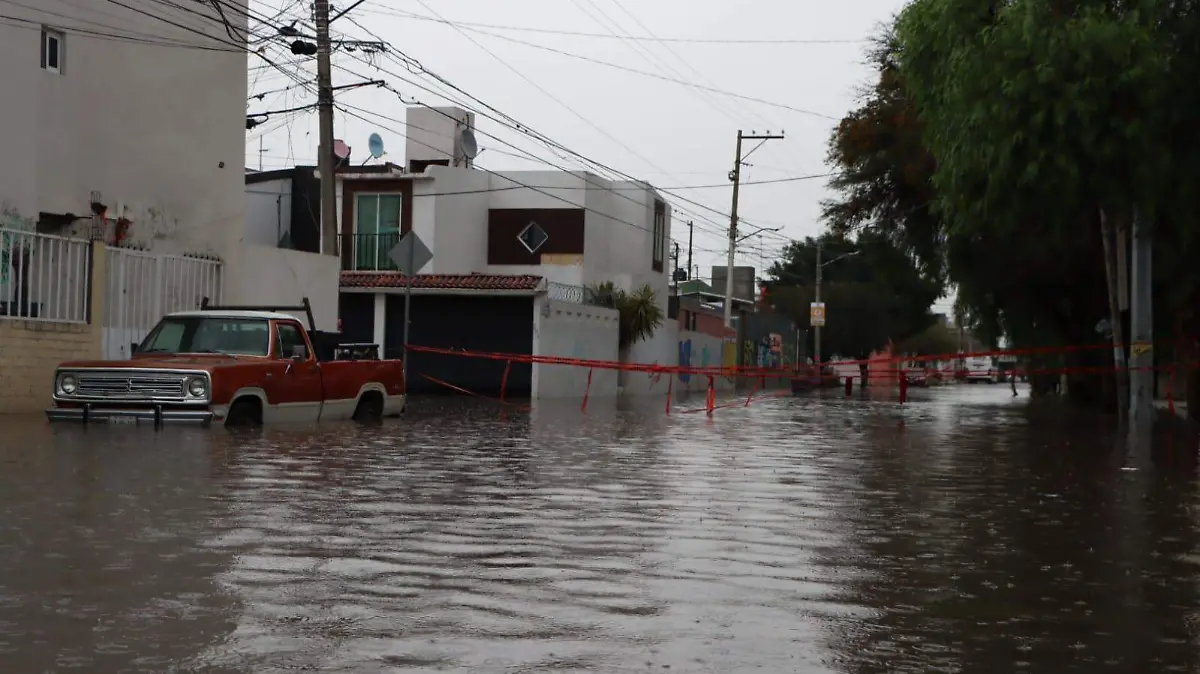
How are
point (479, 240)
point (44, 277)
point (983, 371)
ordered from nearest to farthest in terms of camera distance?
point (44, 277) < point (479, 240) < point (983, 371)

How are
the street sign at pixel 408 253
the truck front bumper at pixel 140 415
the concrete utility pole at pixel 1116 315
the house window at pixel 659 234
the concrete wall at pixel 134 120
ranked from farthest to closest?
the house window at pixel 659 234 < the concrete utility pole at pixel 1116 315 < the street sign at pixel 408 253 < the concrete wall at pixel 134 120 < the truck front bumper at pixel 140 415

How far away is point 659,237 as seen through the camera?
60094mm

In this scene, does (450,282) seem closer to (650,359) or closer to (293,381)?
(650,359)

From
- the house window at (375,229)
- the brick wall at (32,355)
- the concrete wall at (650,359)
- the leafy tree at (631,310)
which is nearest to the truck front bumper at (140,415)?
the brick wall at (32,355)

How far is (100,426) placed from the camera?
60.2ft

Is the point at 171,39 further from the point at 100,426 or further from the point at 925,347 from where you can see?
the point at 925,347

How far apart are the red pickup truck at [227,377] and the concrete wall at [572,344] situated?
18.6 meters

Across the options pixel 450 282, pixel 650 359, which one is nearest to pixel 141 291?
pixel 450 282

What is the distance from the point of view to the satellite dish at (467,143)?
52969 mm

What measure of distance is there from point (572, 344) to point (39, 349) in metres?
23.4

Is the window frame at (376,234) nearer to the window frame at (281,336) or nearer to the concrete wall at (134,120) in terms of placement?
the concrete wall at (134,120)

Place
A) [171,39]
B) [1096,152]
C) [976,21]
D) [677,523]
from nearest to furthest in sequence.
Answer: [677,523]
[1096,152]
[976,21]
[171,39]

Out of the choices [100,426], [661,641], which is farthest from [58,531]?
[100,426]

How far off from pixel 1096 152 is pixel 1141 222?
2770 millimetres
